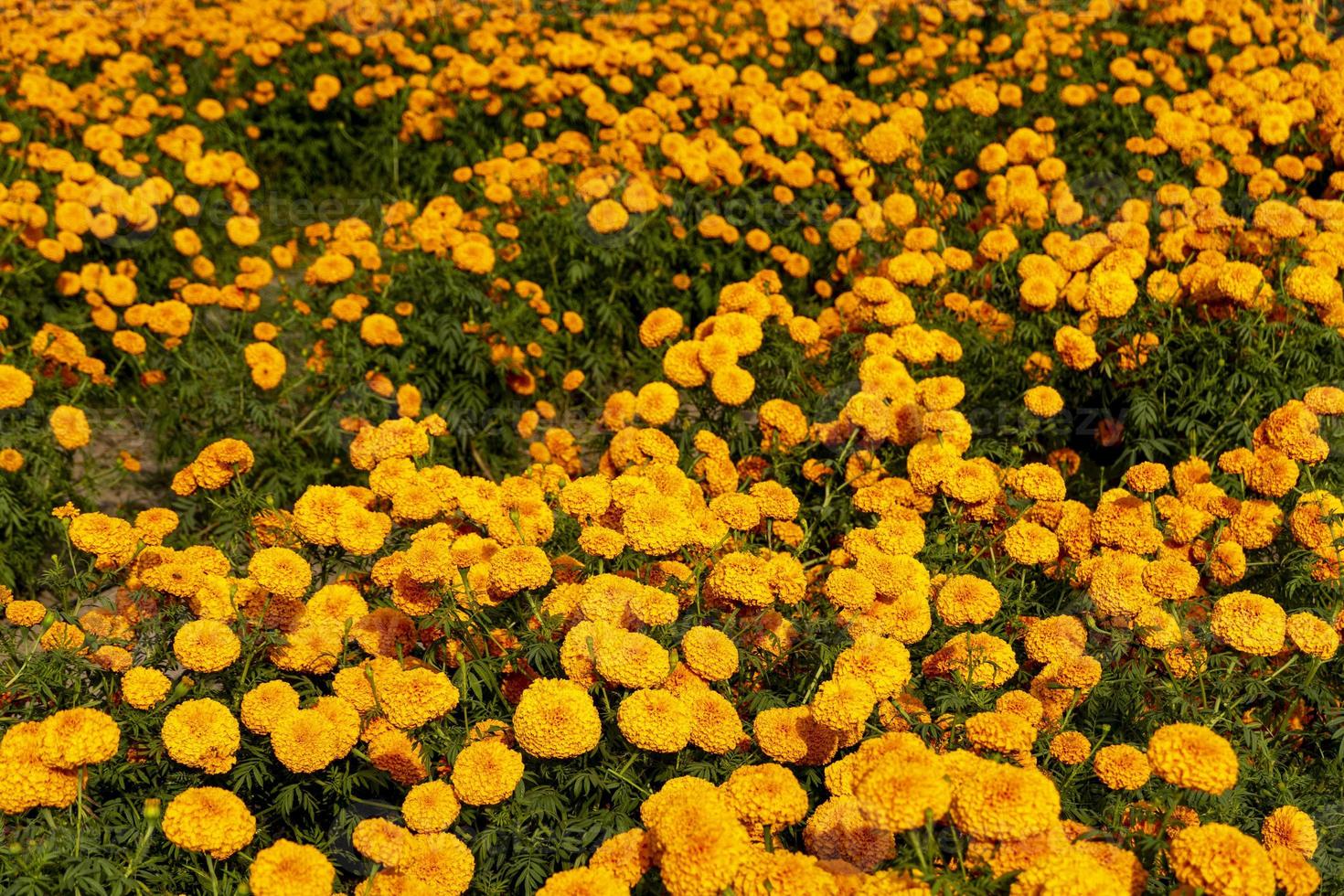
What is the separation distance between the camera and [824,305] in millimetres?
6223

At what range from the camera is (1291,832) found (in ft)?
8.02

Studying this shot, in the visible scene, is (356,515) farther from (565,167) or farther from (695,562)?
(565,167)

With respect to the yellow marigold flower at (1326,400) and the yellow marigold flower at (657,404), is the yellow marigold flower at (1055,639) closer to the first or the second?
the yellow marigold flower at (1326,400)

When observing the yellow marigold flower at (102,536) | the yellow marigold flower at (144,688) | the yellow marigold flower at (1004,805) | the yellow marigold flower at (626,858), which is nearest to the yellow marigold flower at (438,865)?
the yellow marigold flower at (626,858)

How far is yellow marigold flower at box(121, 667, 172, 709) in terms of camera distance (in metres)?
2.75

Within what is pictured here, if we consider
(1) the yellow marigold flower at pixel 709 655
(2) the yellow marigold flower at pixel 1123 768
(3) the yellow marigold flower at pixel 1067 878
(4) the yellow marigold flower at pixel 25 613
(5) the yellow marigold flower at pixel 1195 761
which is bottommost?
(4) the yellow marigold flower at pixel 25 613

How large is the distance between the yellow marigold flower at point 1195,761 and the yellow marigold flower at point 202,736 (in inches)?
77.2

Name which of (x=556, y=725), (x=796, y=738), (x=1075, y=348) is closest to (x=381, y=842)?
(x=556, y=725)

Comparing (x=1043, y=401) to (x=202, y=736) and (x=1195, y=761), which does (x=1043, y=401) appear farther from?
(x=202, y=736)

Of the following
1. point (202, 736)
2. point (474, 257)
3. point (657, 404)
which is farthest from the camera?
point (474, 257)

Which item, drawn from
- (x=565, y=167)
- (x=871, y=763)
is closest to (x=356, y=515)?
(x=871, y=763)

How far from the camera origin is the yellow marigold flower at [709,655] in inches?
115

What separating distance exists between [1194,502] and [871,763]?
190 cm

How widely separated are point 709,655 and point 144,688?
1325mm
